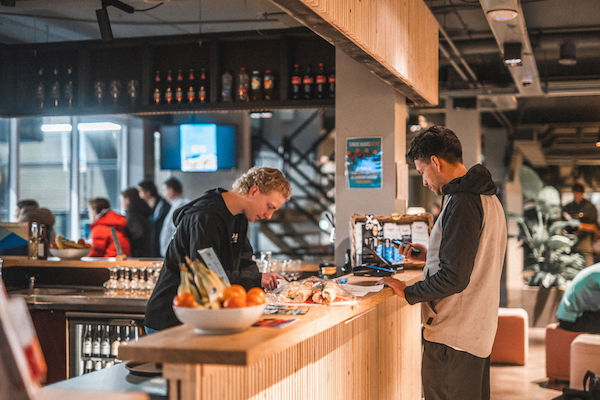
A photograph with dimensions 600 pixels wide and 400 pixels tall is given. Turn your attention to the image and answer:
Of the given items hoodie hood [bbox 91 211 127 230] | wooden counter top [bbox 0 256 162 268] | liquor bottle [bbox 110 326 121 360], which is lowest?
liquor bottle [bbox 110 326 121 360]

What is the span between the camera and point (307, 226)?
562 inches

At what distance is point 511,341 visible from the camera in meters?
7.20

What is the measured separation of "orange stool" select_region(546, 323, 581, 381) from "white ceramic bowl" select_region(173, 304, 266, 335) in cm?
507

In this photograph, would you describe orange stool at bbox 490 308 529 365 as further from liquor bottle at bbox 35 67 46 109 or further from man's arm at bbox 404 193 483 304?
liquor bottle at bbox 35 67 46 109

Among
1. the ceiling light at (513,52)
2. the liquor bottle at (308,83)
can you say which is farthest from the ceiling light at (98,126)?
the ceiling light at (513,52)

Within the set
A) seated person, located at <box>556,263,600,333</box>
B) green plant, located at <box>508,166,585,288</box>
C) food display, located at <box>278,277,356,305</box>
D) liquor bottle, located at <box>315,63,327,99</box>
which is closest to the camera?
food display, located at <box>278,277,356,305</box>

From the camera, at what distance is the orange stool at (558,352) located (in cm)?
644

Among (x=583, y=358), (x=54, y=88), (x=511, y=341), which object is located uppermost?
(x=54, y=88)

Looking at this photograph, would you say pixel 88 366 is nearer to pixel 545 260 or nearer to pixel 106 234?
pixel 106 234

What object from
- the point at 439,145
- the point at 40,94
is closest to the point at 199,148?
the point at 40,94

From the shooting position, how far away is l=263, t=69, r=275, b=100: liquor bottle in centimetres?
635

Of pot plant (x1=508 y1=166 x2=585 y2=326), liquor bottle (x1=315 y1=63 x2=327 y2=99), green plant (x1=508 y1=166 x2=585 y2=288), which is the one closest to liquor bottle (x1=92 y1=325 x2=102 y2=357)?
liquor bottle (x1=315 y1=63 x2=327 y2=99)

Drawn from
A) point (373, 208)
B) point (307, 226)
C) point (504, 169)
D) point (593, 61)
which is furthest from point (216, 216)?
point (504, 169)

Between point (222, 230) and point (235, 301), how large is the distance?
3.27ft
